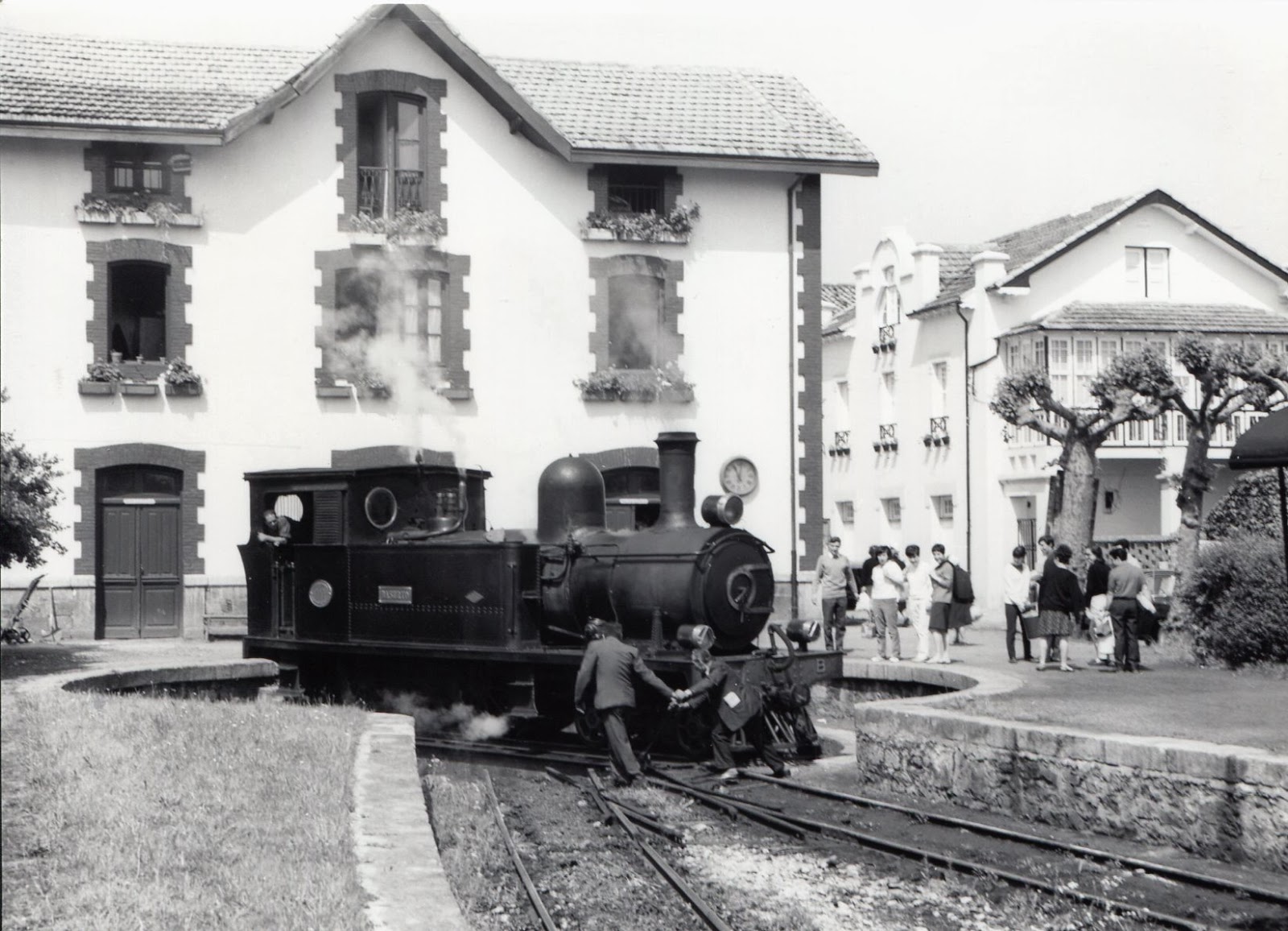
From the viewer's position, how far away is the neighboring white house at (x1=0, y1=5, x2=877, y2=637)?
849 inches

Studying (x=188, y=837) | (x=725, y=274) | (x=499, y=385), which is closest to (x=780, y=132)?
(x=725, y=274)

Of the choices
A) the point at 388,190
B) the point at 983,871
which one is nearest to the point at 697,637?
the point at 983,871

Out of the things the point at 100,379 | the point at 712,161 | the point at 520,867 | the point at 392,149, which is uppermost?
the point at 392,149

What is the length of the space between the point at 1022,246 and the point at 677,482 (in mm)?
23841

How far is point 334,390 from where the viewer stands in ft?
71.5

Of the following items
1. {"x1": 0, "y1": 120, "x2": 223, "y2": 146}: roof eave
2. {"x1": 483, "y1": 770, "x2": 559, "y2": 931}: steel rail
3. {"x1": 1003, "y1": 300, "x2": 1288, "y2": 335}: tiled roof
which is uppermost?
{"x1": 0, "y1": 120, "x2": 223, "y2": 146}: roof eave

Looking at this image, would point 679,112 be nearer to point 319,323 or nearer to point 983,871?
point 319,323

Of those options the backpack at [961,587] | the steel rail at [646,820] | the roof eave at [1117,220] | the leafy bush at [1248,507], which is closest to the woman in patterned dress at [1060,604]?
the backpack at [961,587]

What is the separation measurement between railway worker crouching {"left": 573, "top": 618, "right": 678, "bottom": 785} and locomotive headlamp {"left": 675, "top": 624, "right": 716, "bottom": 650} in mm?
433

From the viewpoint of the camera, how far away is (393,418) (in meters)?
22.3

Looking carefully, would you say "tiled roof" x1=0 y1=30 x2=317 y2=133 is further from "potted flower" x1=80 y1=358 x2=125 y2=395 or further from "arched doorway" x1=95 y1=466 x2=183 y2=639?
"arched doorway" x1=95 y1=466 x2=183 y2=639

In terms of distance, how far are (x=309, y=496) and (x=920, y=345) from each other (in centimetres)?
2283

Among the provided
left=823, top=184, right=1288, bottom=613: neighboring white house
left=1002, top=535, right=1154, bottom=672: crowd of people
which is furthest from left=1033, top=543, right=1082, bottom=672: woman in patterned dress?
left=823, top=184, right=1288, bottom=613: neighboring white house

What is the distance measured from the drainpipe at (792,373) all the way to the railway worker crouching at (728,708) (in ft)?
31.4
